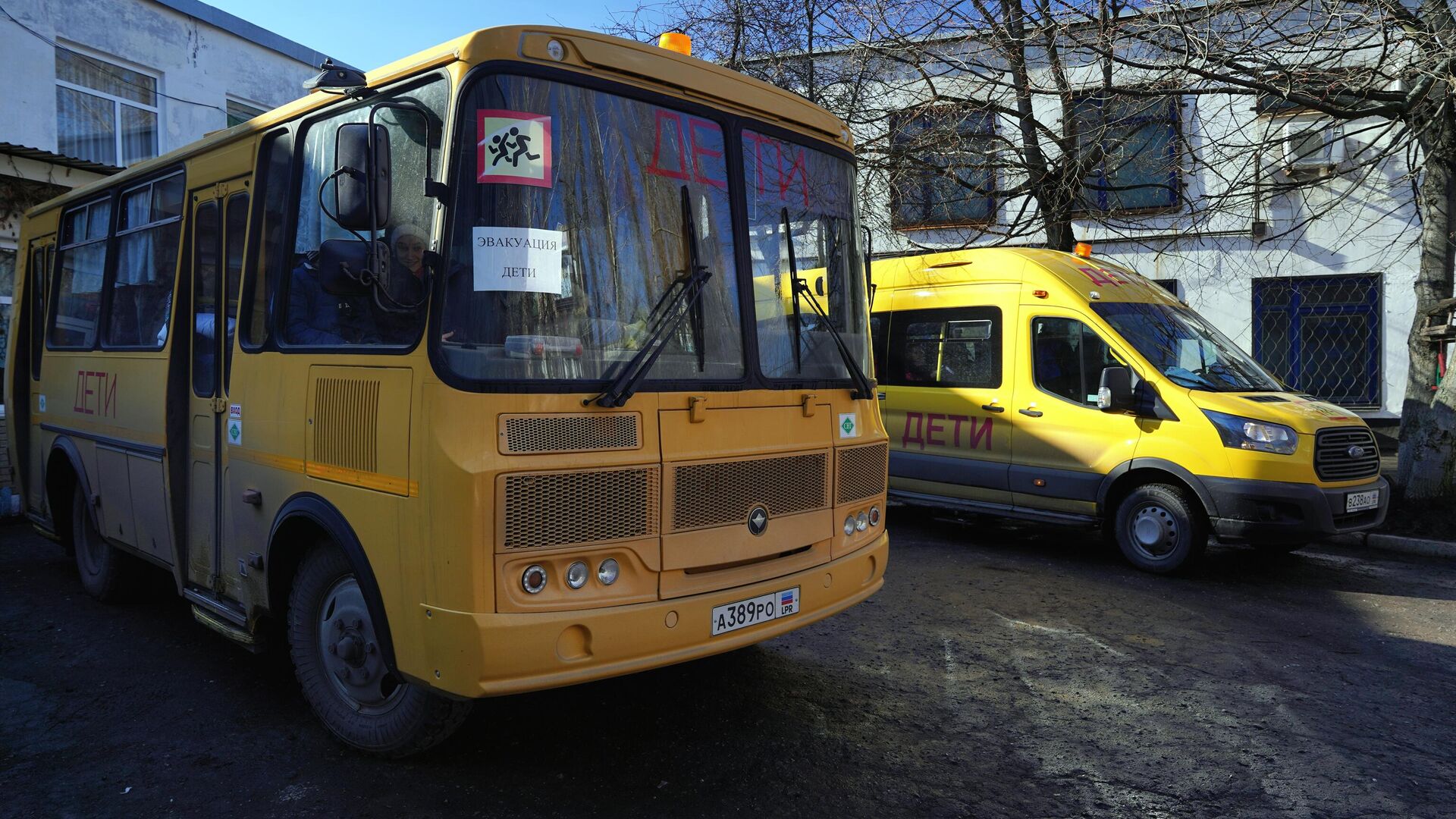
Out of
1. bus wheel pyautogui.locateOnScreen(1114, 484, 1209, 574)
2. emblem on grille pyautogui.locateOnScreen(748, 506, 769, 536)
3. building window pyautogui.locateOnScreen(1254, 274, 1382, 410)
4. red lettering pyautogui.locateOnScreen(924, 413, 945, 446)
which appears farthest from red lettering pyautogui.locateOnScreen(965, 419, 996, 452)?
building window pyautogui.locateOnScreen(1254, 274, 1382, 410)

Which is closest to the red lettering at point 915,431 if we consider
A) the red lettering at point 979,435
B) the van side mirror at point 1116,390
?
the red lettering at point 979,435

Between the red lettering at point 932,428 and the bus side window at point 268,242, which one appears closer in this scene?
the bus side window at point 268,242

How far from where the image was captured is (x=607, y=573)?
12.2 feet

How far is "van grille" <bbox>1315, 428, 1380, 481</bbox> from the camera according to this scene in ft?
24.2

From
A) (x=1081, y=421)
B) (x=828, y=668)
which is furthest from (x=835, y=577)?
(x=1081, y=421)

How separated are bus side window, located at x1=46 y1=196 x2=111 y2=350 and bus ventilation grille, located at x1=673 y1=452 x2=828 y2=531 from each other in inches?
184

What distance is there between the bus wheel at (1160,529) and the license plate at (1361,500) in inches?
38.5

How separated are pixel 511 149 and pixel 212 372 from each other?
93.9 inches

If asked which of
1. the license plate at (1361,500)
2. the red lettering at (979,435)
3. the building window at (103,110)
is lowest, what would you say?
the license plate at (1361,500)

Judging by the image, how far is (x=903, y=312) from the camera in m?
9.77

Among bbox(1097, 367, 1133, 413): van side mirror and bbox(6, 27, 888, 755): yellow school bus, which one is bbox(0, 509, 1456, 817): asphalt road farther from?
bbox(1097, 367, 1133, 413): van side mirror

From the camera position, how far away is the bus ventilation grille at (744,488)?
12.9ft

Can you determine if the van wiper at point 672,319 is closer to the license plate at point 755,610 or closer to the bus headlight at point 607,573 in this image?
the bus headlight at point 607,573

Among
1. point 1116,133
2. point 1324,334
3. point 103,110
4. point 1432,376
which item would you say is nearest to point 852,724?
point 1432,376
